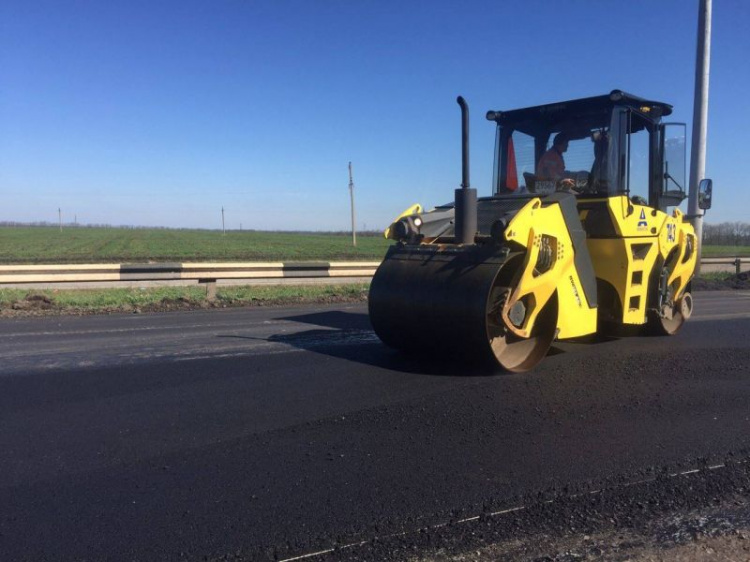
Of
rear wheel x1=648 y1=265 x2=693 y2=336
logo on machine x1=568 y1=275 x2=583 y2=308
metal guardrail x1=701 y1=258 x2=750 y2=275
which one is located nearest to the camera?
logo on machine x1=568 y1=275 x2=583 y2=308

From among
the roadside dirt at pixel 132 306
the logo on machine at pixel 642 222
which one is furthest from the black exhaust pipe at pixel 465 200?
the roadside dirt at pixel 132 306

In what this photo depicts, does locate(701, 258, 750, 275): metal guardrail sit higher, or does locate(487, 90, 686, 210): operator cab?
locate(487, 90, 686, 210): operator cab

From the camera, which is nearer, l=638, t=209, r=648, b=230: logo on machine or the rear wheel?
l=638, t=209, r=648, b=230: logo on machine

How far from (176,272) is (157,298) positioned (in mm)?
2015

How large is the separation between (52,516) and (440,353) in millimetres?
3745

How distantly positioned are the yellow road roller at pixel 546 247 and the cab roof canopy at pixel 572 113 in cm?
1

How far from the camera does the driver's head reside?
7457mm

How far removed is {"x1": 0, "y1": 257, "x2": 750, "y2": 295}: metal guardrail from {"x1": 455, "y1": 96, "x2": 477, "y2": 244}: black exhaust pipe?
744 centimetres

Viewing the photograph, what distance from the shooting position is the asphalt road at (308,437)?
307cm

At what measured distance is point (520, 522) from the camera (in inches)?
121

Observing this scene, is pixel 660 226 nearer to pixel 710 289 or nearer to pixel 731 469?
pixel 731 469

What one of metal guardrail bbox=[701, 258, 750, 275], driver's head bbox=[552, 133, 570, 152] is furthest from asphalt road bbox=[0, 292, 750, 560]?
metal guardrail bbox=[701, 258, 750, 275]

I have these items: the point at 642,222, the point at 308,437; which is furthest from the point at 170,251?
the point at 308,437

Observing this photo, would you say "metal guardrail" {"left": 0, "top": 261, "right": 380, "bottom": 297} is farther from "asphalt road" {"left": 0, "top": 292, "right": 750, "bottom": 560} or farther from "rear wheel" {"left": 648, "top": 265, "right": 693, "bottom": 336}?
"rear wheel" {"left": 648, "top": 265, "right": 693, "bottom": 336}
